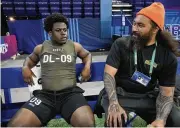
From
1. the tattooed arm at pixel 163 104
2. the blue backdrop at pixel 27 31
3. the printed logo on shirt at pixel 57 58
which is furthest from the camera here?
the blue backdrop at pixel 27 31

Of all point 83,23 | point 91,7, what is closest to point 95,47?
point 83,23

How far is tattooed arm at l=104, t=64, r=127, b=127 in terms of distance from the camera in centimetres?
178

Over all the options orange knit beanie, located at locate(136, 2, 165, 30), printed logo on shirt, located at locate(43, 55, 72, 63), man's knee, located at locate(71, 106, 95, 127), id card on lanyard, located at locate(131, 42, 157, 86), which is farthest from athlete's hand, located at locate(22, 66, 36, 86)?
orange knit beanie, located at locate(136, 2, 165, 30)

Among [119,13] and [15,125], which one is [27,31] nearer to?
[119,13]

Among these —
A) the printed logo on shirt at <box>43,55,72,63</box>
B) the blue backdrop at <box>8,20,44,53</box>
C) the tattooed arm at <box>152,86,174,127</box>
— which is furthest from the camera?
the blue backdrop at <box>8,20,44,53</box>

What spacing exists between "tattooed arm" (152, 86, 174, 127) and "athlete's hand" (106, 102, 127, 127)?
0.29 m

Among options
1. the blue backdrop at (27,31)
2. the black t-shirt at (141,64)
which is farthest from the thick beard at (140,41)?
the blue backdrop at (27,31)

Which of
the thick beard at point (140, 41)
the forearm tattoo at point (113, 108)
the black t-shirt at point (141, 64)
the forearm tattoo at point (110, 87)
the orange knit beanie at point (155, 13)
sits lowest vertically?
the forearm tattoo at point (113, 108)

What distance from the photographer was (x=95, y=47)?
976cm

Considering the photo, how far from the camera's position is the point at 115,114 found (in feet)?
5.93

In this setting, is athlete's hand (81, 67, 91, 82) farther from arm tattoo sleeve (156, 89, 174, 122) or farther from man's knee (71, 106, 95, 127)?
arm tattoo sleeve (156, 89, 174, 122)

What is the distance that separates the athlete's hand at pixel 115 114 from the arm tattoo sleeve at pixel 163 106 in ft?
1.02

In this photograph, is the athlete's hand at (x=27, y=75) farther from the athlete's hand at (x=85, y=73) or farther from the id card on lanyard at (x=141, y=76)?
the id card on lanyard at (x=141, y=76)

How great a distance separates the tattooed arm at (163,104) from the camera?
1879mm
